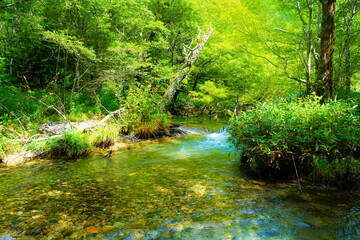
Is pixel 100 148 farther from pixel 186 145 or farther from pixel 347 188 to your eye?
pixel 347 188

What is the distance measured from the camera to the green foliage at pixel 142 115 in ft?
27.5

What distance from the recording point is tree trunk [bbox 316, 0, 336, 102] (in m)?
4.68

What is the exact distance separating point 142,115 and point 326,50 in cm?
668

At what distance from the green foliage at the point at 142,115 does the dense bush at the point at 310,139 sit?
→ 524cm

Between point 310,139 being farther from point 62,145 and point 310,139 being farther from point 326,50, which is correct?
point 62,145

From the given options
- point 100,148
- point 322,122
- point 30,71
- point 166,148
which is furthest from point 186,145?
point 30,71

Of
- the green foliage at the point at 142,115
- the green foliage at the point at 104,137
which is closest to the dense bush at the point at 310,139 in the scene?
the green foliage at the point at 104,137

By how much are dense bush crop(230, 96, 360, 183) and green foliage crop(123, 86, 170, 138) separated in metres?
5.24

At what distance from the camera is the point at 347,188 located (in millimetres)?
3426

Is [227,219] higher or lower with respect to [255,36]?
lower

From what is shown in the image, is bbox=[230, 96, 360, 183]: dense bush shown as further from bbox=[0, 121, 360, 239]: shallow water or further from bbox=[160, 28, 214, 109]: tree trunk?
bbox=[160, 28, 214, 109]: tree trunk

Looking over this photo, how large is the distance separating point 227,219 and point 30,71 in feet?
43.1

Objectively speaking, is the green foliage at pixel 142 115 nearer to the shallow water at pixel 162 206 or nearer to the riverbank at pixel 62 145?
the riverbank at pixel 62 145

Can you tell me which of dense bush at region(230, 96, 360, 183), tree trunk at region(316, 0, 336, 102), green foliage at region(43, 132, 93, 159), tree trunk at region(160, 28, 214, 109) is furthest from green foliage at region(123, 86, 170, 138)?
tree trunk at region(316, 0, 336, 102)
